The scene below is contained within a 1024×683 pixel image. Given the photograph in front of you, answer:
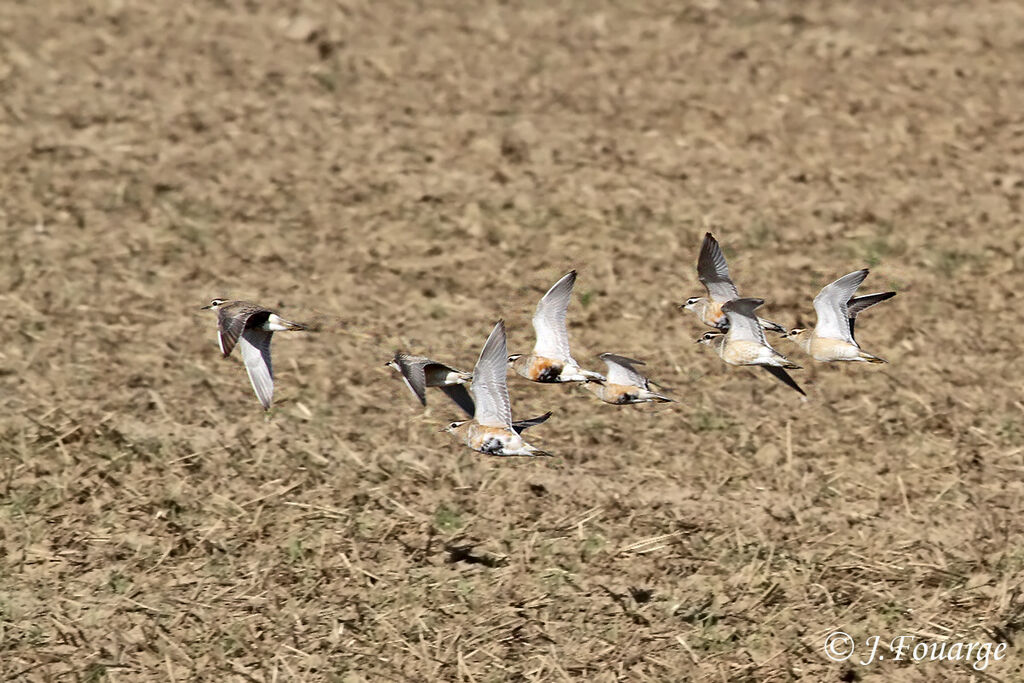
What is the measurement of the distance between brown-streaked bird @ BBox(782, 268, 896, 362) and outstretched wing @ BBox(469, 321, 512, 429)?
2483mm

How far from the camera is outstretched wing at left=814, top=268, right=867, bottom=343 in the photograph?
9.61m

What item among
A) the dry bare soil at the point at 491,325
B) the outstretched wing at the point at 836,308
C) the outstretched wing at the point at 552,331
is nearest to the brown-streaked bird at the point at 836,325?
the outstretched wing at the point at 836,308

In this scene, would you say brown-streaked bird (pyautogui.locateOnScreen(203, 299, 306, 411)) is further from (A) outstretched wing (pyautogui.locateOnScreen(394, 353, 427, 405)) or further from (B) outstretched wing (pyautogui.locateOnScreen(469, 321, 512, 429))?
(B) outstretched wing (pyautogui.locateOnScreen(469, 321, 512, 429))

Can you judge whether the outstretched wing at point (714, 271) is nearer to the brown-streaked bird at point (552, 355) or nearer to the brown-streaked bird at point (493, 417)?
the brown-streaked bird at point (552, 355)

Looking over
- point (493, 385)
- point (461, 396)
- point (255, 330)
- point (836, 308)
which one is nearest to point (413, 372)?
point (493, 385)

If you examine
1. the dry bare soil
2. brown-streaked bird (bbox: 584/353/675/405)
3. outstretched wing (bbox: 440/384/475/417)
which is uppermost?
brown-streaked bird (bbox: 584/353/675/405)

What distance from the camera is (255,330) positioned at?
401 inches

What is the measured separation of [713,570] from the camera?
9.70 m

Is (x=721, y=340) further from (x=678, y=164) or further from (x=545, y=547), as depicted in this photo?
(x=678, y=164)

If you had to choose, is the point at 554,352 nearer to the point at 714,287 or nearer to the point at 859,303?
the point at 714,287

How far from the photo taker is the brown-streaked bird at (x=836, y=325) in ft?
31.8

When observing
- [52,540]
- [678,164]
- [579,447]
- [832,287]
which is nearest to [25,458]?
[52,540]

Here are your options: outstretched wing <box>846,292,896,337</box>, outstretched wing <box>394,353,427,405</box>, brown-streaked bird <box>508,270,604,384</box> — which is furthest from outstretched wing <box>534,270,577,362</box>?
outstretched wing <box>846,292,896,337</box>

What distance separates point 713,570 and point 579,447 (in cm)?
167
